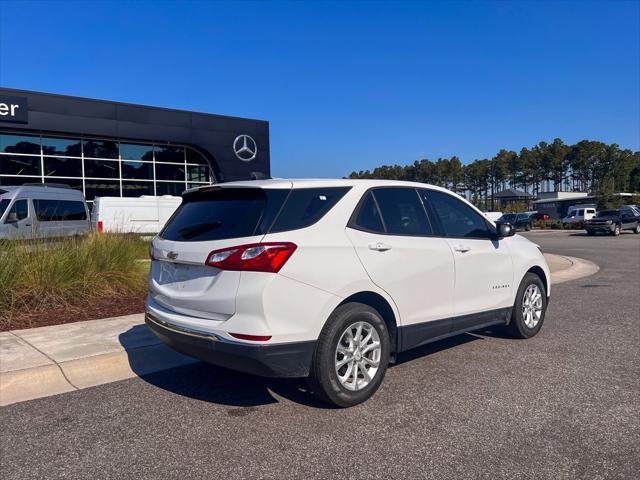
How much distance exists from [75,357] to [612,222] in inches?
1373

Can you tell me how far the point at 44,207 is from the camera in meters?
13.7

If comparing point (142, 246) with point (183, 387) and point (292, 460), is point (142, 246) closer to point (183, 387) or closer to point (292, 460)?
point (183, 387)

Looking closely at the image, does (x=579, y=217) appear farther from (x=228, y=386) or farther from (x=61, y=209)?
(x=228, y=386)

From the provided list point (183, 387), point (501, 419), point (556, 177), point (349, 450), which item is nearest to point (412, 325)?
point (501, 419)

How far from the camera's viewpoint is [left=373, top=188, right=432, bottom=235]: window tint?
4480 mm

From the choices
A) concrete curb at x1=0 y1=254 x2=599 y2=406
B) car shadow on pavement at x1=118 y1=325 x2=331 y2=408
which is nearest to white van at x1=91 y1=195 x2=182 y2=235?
concrete curb at x1=0 y1=254 x2=599 y2=406

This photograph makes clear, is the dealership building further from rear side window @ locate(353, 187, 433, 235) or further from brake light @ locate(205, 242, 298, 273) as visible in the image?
brake light @ locate(205, 242, 298, 273)

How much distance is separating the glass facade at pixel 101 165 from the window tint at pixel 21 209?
39.5ft

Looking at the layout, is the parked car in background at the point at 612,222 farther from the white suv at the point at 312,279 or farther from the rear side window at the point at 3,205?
the rear side window at the point at 3,205

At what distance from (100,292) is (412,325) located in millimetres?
5084

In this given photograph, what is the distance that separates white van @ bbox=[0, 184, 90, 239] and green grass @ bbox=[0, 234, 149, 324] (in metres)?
3.55

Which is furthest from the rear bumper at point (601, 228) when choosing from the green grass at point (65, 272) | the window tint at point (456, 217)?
the green grass at point (65, 272)

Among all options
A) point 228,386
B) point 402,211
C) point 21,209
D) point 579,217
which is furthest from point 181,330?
point 579,217

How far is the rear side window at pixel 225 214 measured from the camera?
373 cm
